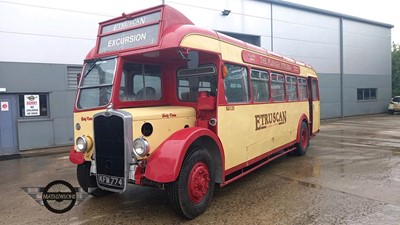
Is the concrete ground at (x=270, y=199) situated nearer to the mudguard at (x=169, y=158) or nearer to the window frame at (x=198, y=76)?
the mudguard at (x=169, y=158)

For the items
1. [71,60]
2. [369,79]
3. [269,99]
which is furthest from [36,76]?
[369,79]

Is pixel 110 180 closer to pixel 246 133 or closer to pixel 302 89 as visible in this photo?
pixel 246 133

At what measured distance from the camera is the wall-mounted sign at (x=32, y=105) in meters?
11.8

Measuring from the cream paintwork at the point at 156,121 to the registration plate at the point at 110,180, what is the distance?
0.51m

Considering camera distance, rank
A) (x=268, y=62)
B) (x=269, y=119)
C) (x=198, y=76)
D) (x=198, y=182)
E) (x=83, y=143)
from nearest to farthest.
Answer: (x=198, y=182)
(x=83, y=143)
(x=198, y=76)
(x=269, y=119)
(x=268, y=62)

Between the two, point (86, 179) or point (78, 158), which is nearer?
point (78, 158)

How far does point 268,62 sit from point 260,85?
79 centimetres

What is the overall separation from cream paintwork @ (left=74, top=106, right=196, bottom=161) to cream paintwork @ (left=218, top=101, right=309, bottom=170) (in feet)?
1.91

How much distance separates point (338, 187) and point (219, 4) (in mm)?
13440

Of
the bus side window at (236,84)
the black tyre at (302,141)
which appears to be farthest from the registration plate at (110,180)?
the black tyre at (302,141)

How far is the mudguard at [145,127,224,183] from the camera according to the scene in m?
4.14

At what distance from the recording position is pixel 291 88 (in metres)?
8.70

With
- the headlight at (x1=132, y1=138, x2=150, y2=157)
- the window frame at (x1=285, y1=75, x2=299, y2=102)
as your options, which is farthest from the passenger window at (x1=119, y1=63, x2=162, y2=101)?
the window frame at (x1=285, y1=75, x2=299, y2=102)
